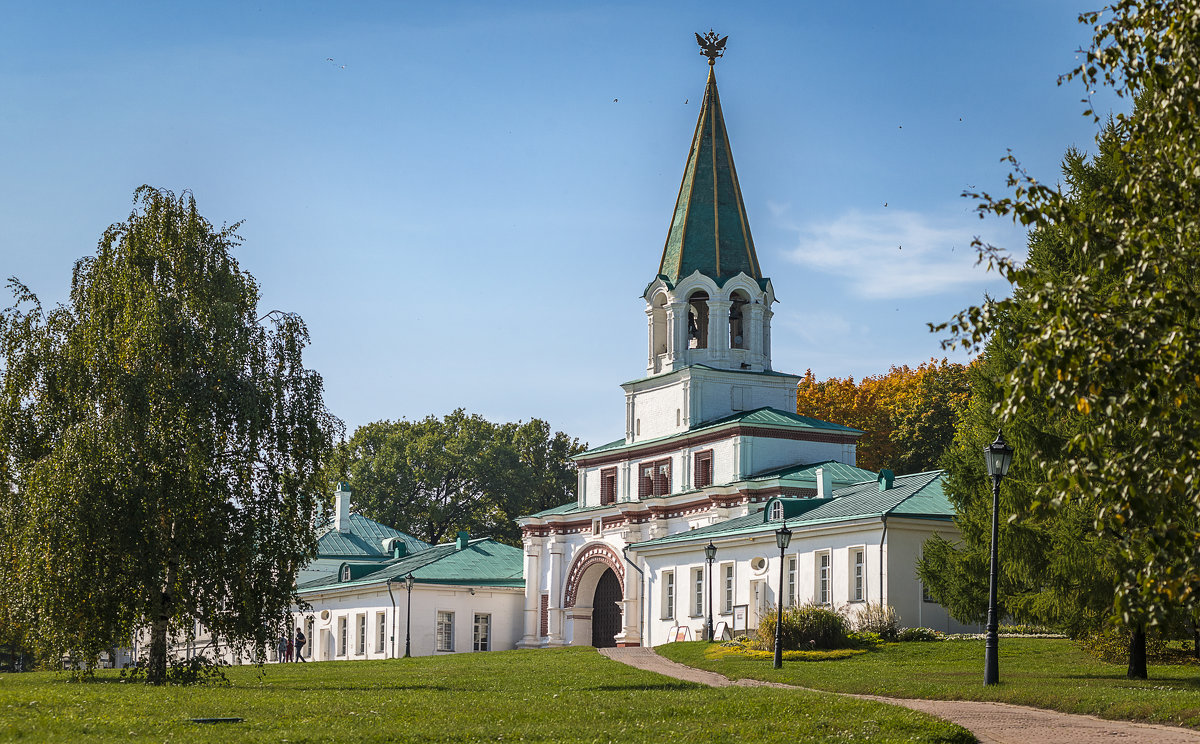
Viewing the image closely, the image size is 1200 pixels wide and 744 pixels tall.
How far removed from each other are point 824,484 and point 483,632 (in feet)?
63.6

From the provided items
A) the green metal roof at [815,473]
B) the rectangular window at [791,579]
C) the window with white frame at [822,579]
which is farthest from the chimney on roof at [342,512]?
the window with white frame at [822,579]

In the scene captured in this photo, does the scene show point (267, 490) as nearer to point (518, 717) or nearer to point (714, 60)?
point (518, 717)

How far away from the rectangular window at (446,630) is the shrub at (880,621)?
1022 inches

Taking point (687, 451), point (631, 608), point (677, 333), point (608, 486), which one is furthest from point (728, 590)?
point (677, 333)

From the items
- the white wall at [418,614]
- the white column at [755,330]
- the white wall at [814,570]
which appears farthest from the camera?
the white column at [755,330]

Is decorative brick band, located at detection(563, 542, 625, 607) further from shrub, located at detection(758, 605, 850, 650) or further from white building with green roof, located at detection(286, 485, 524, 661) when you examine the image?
shrub, located at detection(758, 605, 850, 650)

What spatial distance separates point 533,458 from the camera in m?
87.6

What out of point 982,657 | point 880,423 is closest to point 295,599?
point 982,657

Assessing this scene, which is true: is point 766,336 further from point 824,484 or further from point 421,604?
point 421,604

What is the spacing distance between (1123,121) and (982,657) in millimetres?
19735

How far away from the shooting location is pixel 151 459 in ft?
82.3

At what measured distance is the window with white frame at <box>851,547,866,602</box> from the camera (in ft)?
131

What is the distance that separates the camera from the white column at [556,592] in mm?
58469

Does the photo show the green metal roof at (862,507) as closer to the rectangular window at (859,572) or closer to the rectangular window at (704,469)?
the rectangular window at (859,572)
